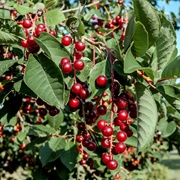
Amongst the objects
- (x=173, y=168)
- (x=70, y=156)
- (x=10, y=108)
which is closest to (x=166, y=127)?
(x=70, y=156)

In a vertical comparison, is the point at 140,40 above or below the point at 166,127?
above

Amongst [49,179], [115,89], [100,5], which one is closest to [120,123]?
[115,89]

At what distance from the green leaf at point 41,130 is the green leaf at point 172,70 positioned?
1.39 meters

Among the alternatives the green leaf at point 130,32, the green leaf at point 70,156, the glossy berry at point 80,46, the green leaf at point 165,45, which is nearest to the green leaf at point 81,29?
the glossy berry at point 80,46

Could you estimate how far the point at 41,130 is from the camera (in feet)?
7.92

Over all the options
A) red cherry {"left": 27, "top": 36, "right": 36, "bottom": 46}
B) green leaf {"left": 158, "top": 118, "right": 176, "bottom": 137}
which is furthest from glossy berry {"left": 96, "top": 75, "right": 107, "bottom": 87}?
green leaf {"left": 158, "top": 118, "right": 176, "bottom": 137}

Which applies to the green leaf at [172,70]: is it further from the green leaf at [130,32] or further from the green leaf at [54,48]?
the green leaf at [54,48]

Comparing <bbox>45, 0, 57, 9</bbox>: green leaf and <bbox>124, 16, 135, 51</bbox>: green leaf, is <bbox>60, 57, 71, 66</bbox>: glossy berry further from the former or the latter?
<bbox>45, 0, 57, 9</bbox>: green leaf

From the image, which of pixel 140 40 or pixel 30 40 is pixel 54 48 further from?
pixel 140 40

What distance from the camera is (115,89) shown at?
3.78 feet

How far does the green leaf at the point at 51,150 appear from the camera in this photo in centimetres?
217

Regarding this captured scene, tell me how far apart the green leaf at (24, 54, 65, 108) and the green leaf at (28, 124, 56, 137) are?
1233 mm

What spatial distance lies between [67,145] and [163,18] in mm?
1325

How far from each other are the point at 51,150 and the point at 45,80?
1163 millimetres
